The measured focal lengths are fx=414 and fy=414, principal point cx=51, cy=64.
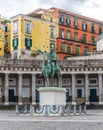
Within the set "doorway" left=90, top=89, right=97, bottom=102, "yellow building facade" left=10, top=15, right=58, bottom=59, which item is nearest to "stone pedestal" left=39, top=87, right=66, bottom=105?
"doorway" left=90, top=89, right=97, bottom=102

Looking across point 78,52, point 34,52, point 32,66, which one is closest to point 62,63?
point 32,66

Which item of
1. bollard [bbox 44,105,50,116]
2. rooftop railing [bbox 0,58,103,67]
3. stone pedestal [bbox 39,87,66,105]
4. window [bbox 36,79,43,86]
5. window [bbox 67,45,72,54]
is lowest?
bollard [bbox 44,105,50,116]

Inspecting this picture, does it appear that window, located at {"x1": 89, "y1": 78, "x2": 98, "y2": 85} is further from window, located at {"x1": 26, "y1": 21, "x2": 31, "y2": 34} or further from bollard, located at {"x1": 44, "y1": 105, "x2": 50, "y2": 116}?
bollard, located at {"x1": 44, "y1": 105, "x2": 50, "y2": 116}

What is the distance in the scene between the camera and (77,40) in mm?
92750

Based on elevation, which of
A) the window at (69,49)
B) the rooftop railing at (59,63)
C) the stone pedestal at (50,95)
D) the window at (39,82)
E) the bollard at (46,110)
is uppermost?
the window at (69,49)

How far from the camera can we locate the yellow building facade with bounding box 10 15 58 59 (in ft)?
267

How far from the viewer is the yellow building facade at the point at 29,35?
81.5 metres

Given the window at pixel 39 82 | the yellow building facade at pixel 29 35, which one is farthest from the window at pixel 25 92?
the yellow building facade at pixel 29 35

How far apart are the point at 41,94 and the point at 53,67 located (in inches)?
134

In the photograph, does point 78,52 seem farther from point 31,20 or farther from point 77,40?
point 31,20

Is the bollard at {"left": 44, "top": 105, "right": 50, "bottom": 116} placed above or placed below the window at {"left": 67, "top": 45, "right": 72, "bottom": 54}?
below

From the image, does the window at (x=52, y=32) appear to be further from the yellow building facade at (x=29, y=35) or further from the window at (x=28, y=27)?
the window at (x=28, y=27)

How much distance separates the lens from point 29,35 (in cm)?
8325

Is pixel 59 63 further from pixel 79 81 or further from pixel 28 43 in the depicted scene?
pixel 28 43
